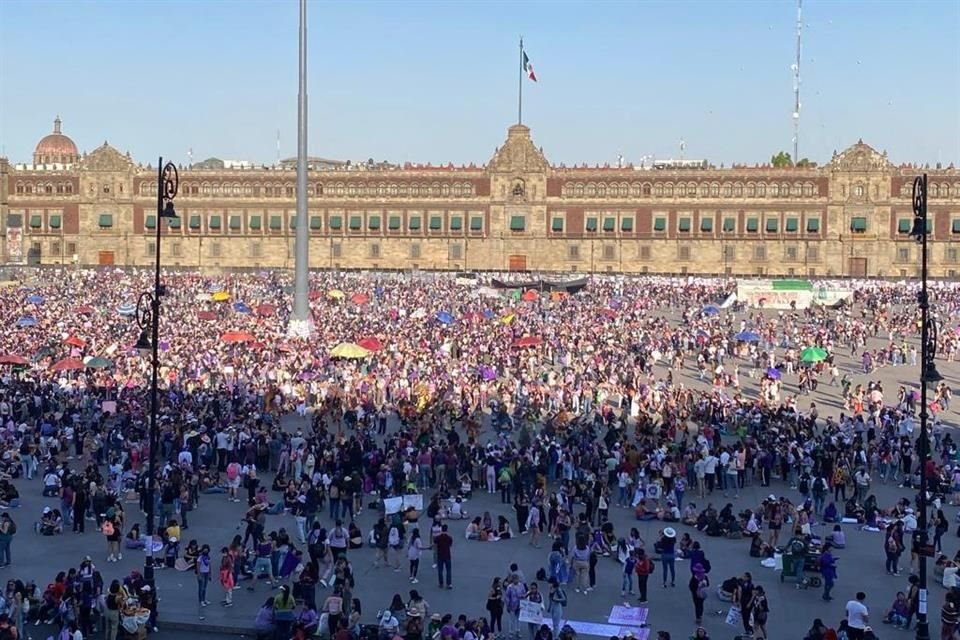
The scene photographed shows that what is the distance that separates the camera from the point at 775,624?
16.3m

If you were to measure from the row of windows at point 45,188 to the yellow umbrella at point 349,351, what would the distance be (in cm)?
6606

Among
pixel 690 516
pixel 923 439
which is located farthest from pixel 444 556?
pixel 923 439

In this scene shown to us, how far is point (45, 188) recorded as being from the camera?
95.4 m

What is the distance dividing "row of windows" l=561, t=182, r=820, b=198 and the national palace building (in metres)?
0.10

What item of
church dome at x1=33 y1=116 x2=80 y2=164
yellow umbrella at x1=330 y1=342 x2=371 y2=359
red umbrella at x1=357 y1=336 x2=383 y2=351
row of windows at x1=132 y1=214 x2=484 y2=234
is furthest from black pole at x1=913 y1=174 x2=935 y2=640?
church dome at x1=33 y1=116 x2=80 y2=164

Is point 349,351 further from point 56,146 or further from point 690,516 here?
point 56,146

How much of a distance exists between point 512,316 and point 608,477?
88.9ft

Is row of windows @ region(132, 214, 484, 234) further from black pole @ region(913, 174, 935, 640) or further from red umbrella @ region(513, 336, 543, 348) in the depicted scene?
black pole @ region(913, 174, 935, 640)

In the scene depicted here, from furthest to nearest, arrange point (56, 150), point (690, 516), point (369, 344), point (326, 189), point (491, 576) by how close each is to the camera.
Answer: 1. point (56, 150)
2. point (326, 189)
3. point (369, 344)
4. point (690, 516)
5. point (491, 576)

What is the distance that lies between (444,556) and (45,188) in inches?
3390

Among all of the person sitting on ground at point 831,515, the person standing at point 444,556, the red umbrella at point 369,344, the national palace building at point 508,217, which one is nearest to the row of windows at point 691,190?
the national palace building at point 508,217

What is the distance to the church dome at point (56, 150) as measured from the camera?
117000 millimetres

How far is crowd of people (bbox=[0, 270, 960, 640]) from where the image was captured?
53.8 feet

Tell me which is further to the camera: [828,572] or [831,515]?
[831,515]
